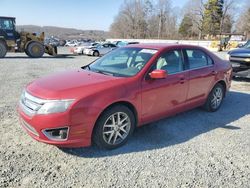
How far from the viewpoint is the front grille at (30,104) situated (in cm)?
324

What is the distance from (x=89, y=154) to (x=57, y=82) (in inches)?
45.5

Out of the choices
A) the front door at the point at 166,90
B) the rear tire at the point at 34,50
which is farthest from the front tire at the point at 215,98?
the rear tire at the point at 34,50

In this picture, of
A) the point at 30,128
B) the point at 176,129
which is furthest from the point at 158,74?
the point at 30,128

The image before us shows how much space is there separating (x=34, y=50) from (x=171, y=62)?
16.2m

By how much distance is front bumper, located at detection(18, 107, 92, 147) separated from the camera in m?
3.14

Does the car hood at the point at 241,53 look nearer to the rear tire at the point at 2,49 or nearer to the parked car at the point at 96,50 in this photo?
the rear tire at the point at 2,49

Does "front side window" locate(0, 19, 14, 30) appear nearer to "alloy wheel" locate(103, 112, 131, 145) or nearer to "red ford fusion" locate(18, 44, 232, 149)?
"red ford fusion" locate(18, 44, 232, 149)

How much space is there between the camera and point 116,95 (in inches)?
137

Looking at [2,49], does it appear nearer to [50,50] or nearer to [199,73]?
[50,50]

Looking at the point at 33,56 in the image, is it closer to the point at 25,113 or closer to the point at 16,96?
the point at 16,96

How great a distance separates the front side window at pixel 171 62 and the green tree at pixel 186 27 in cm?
6910

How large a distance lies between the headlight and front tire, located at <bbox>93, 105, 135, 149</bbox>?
51 cm

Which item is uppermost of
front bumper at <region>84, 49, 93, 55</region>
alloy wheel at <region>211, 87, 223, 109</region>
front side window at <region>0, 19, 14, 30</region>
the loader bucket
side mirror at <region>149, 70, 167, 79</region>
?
front side window at <region>0, 19, 14, 30</region>

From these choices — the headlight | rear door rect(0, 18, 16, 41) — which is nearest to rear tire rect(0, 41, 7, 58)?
rear door rect(0, 18, 16, 41)
